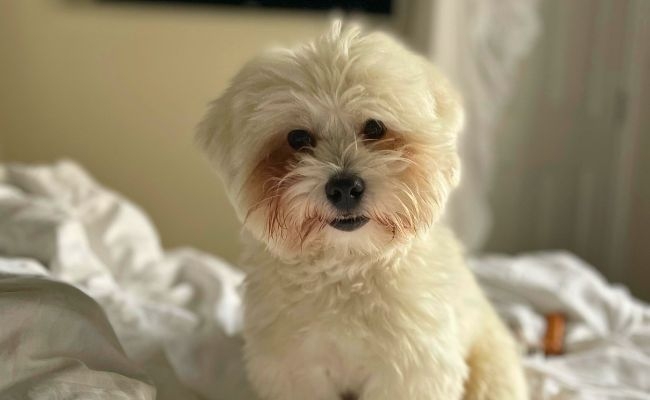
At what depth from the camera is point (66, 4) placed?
2.34m

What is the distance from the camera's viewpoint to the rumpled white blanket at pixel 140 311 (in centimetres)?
101

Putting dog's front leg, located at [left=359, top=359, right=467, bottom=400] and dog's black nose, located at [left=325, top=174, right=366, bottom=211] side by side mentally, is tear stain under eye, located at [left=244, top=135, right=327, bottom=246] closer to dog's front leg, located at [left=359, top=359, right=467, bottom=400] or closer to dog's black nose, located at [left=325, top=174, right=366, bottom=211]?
dog's black nose, located at [left=325, top=174, right=366, bottom=211]

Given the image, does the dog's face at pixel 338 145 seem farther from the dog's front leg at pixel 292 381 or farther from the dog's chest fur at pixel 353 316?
the dog's front leg at pixel 292 381

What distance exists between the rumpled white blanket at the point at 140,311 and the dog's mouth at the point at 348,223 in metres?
0.38

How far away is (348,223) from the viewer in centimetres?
104

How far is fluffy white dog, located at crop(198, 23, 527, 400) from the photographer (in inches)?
41.0

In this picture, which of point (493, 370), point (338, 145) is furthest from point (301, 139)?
point (493, 370)

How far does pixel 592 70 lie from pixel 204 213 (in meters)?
1.50

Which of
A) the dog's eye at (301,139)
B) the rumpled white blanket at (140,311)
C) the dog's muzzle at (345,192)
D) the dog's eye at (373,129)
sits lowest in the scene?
the rumpled white blanket at (140,311)

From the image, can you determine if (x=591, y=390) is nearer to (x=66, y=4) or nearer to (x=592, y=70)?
(x=592, y=70)

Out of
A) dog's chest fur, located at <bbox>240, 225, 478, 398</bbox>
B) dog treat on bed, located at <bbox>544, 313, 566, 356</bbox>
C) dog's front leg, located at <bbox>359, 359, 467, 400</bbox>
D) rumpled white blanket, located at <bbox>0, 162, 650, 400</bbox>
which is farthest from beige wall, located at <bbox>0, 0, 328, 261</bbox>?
dog's front leg, located at <bbox>359, 359, 467, 400</bbox>

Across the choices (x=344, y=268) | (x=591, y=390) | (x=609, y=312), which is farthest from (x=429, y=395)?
(x=609, y=312)

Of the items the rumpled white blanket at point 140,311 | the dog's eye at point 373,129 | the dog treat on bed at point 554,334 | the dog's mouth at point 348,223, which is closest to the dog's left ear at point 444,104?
the dog's eye at point 373,129

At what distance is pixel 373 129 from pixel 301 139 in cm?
11
